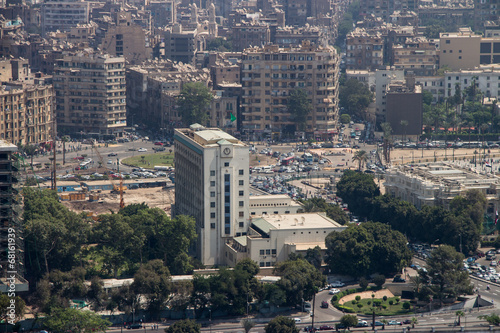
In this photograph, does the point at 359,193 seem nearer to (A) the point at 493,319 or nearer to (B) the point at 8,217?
(A) the point at 493,319

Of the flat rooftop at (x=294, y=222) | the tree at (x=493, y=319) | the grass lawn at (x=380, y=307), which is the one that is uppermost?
the flat rooftop at (x=294, y=222)

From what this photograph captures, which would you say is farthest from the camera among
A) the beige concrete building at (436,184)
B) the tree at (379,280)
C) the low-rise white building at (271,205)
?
the beige concrete building at (436,184)

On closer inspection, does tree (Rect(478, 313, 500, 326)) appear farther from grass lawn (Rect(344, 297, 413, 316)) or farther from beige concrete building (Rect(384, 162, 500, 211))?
beige concrete building (Rect(384, 162, 500, 211))

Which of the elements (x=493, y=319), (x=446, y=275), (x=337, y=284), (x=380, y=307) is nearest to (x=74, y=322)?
(x=337, y=284)

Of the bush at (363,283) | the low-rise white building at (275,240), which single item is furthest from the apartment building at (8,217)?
the bush at (363,283)

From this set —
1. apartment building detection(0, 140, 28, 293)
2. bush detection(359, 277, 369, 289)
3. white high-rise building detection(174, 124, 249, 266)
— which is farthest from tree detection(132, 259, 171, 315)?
bush detection(359, 277, 369, 289)

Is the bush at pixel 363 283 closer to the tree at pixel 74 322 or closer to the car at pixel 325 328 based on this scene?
the car at pixel 325 328

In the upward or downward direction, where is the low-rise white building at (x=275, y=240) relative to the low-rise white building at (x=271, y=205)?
downward
